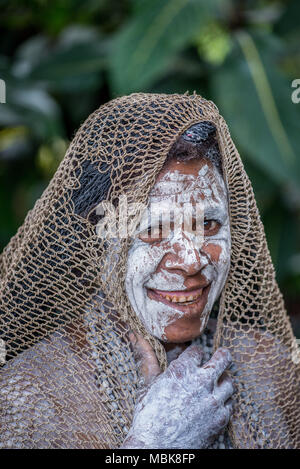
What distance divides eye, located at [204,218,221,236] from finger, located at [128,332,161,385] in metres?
0.30

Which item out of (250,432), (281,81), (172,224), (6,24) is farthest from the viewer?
(6,24)

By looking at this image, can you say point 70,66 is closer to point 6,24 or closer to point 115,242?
point 6,24

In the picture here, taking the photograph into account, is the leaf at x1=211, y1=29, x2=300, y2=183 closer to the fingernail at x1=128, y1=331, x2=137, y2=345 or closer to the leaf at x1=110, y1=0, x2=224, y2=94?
the leaf at x1=110, y1=0, x2=224, y2=94

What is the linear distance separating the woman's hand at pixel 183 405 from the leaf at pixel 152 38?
190 cm

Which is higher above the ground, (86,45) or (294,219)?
(86,45)

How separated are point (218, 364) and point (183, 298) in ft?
0.58

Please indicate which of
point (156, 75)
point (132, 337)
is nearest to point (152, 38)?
point (156, 75)

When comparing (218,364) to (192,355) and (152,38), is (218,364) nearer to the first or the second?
(192,355)

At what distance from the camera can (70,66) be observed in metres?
3.76

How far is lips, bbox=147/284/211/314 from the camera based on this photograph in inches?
59.4

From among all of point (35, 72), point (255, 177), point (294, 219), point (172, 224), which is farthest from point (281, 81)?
point (172, 224)

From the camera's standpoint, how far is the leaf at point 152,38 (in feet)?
10.3

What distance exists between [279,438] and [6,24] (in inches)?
128

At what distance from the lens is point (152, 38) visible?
321cm
